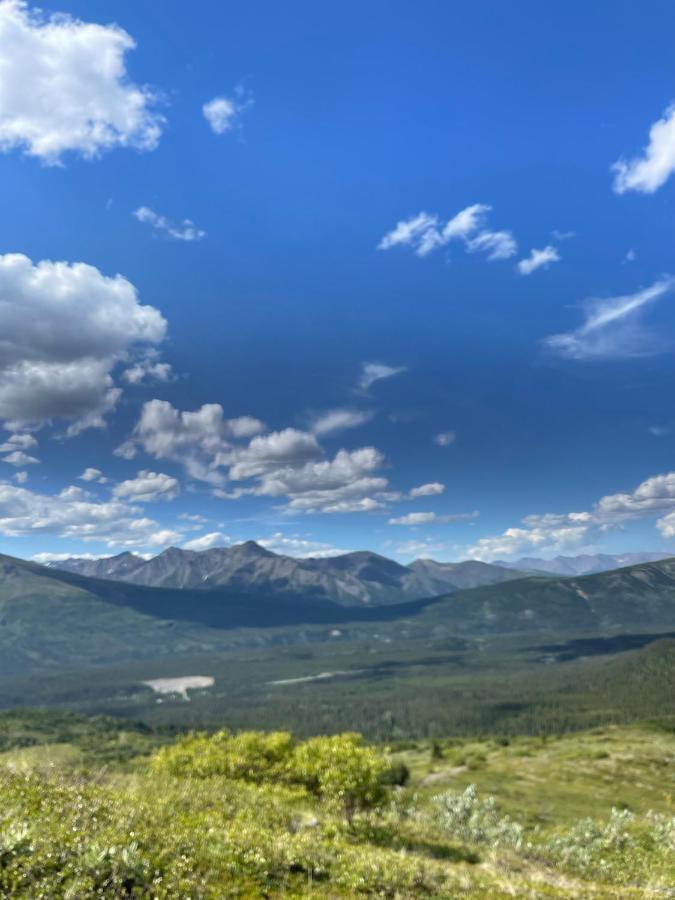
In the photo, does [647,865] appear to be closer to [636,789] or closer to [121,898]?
[121,898]

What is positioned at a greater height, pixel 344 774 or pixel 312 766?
pixel 344 774

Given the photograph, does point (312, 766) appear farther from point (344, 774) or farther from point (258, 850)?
point (258, 850)

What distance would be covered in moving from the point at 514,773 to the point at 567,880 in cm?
17935

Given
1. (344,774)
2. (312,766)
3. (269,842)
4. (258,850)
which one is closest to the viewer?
(258,850)

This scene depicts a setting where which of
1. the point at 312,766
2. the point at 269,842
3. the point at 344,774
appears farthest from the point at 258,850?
the point at 312,766

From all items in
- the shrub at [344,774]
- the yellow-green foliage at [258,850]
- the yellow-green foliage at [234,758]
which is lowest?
the yellow-green foliage at [234,758]

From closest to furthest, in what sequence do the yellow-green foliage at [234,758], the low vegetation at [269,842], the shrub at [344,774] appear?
the low vegetation at [269,842] < the shrub at [344,774] < the yellow-green foliage at [234,758]

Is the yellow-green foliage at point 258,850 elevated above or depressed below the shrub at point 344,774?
above

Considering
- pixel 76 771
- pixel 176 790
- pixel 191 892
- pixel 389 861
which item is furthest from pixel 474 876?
pixel 76 771

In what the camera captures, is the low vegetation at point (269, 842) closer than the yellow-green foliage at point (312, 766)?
Yes

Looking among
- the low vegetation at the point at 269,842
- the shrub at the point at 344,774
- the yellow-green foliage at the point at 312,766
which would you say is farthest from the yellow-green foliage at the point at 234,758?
the shrub at the point at 344,774

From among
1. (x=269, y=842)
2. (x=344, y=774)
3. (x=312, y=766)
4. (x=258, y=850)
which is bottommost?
(x=312, y=766)

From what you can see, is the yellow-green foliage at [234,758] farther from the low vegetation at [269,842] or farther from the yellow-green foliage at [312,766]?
the low vegetation at [269,842]

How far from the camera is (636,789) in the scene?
504ft
